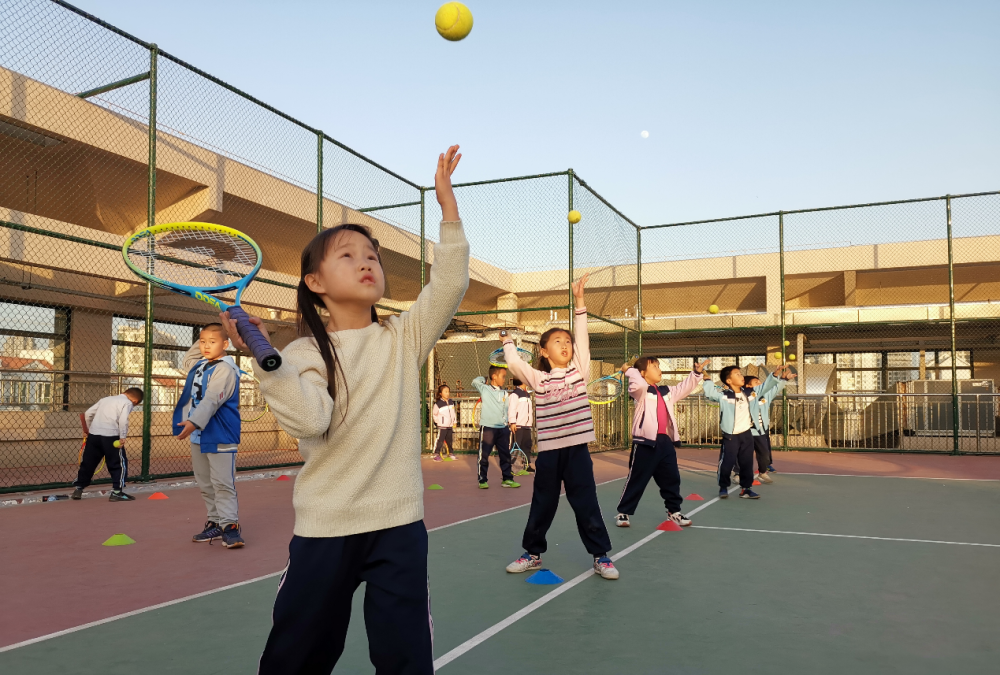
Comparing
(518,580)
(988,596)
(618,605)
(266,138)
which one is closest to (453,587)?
(518,580)

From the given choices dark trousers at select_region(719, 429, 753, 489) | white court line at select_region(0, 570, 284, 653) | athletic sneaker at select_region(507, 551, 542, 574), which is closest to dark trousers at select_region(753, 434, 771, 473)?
dark trousers at select_region(719, 429, 753, 489)

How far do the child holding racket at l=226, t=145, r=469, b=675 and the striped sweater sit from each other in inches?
106

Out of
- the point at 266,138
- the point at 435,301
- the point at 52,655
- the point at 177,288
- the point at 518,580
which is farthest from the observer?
the point at 266,138

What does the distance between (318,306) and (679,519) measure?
5082 millimetres

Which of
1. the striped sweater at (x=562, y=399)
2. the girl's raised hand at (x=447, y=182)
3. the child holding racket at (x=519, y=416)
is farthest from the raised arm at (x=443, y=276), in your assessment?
the child holding racket at (x=519, y=416)

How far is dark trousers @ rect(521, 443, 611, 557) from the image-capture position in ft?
15.1

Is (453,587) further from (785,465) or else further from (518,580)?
(785,465)

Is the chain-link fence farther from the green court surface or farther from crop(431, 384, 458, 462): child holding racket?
the green court surface

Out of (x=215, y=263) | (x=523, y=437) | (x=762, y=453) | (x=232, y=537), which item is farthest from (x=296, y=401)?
(x=523, y=437)

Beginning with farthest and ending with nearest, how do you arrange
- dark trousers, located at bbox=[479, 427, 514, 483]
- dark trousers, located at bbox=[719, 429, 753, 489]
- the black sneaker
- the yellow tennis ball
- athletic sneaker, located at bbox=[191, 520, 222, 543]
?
1. dark trousers, located at bbox=[479, 427, 514, 483]
2. dark trousers, located at bbox=[719, 429, 753, 489]
3. athletic sneaker, located at bbox=[191, 520, 222, 543]
4. the black sneaker
5. the yellow tennis ball

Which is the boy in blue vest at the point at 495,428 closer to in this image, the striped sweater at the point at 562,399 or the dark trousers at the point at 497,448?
the dark trousers at the point at 497,448

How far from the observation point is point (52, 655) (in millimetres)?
3143

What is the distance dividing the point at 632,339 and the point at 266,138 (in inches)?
371

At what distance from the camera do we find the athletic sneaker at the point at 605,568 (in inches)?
176
